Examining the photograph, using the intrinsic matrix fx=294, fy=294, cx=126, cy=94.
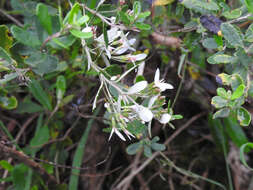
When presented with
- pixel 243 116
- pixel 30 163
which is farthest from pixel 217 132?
pixel 30 163

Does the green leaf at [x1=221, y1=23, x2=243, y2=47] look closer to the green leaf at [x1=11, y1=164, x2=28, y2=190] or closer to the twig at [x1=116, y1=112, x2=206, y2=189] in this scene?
the twig at [x1=116, y1=112, x2=206, y2=189]

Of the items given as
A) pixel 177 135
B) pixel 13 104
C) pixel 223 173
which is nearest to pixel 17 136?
pixel 13 104

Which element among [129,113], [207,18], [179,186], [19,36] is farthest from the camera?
[179,186]

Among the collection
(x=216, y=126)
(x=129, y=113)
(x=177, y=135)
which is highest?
(x=129, y=113)

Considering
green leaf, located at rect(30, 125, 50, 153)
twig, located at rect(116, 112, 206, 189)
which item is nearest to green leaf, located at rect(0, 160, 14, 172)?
green leaf, located at rect(30, 125, 50, 153)

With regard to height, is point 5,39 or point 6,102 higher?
point 5,39

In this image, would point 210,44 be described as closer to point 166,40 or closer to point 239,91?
point 239,91

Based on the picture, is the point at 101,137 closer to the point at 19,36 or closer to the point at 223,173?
the point at 223,173
